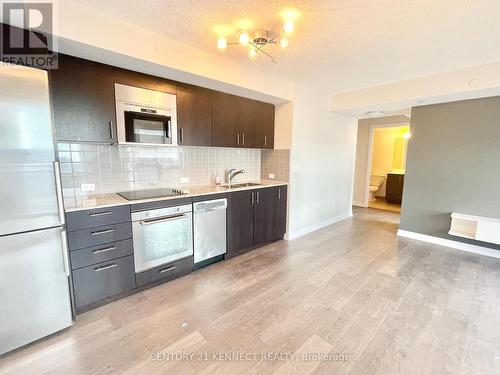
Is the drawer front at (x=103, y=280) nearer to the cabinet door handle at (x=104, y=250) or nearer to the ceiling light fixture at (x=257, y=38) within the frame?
the cabinet door handle at (x=104, y=250)

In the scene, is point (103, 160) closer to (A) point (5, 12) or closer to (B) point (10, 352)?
(A) point (5, 12)

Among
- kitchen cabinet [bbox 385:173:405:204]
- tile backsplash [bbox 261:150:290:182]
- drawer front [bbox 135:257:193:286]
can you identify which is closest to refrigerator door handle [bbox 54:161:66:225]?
drawer front [bbox 135:257:193:286]

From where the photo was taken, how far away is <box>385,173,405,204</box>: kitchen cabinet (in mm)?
6484

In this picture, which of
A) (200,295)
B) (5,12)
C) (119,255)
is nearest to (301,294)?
(200,295)

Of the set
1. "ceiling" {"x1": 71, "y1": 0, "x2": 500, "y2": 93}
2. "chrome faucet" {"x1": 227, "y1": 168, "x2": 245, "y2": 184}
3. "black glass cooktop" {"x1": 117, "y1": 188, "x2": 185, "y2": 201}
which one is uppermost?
"ceiling" {"x1": 71, "y1": 0, "x2": 500, "y2": 93}

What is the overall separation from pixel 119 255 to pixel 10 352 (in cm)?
89

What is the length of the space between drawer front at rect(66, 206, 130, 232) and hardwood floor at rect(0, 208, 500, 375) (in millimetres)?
795

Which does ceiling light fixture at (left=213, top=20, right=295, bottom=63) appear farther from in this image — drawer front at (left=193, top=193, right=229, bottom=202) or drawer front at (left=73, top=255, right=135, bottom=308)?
drawer front at (left=73, top=255, right=135, bottom=308)

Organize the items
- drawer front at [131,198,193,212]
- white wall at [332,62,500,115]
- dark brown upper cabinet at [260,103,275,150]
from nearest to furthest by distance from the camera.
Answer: drawer front at [131,198,193,212], white wall at [332,62,500,115], dark brown upper cabinet at [260,103,275,150]

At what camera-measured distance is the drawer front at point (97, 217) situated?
6.20ft

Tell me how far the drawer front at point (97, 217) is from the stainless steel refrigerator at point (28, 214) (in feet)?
0.71

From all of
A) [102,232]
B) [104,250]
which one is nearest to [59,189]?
[102,232]

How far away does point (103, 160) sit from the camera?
251 centimetres

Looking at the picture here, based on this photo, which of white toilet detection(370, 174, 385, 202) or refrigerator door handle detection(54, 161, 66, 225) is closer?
refrigerator door handle detection(54, 161, 66, 225)
